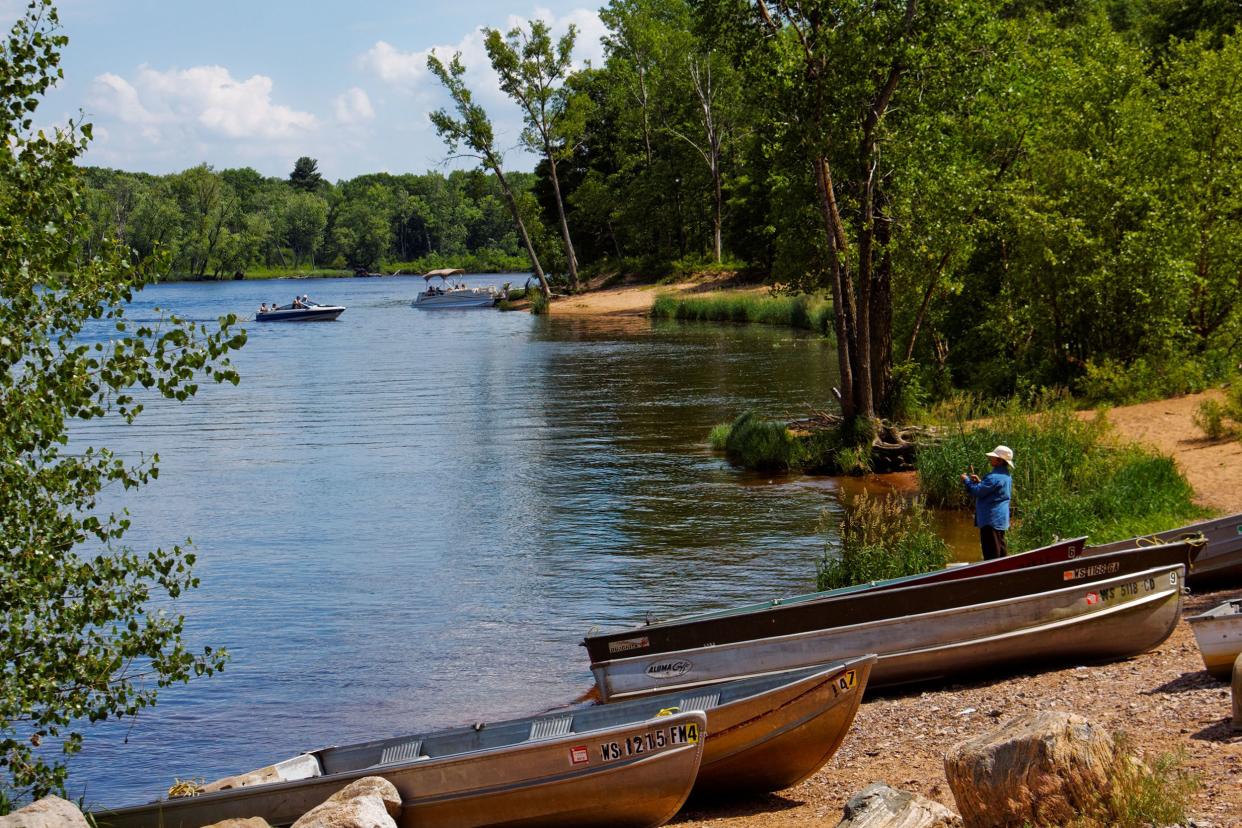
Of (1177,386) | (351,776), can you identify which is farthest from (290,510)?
(1177,386)

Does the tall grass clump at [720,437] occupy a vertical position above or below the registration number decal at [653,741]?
above

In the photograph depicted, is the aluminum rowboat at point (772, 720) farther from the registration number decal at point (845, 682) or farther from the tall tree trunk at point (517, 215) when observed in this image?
the tall tree trunk at point (517, 215)

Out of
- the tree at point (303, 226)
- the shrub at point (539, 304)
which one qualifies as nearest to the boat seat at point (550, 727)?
the shrub at point (539, 304)

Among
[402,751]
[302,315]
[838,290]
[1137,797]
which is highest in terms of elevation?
[838,290]

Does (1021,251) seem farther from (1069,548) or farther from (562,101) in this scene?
(562,101)

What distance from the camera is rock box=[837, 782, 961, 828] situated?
7598 millimetres

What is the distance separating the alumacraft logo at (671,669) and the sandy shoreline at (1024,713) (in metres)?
1.76

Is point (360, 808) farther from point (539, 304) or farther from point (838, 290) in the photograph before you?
point (539, 304)

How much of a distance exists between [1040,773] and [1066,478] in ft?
45.4

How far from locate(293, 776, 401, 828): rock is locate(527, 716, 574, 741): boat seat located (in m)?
1.27

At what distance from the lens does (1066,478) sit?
20.2 meters

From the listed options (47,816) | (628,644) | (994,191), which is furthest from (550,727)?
(994,191)

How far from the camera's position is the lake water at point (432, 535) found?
1470 centimetres

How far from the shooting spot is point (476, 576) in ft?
66.2
